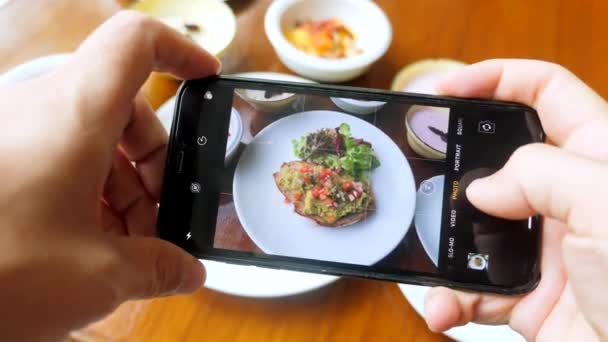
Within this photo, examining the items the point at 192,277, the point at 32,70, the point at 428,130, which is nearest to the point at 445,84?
the point at 428,130

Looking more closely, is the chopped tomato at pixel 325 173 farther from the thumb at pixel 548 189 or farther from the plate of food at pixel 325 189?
the thumb at pixel 548 189

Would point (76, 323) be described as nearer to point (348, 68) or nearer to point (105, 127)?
point (105, 127)

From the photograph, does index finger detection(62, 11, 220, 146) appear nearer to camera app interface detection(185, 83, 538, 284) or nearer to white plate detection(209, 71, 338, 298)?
camera app interface detection(185, 83, 538, 284)

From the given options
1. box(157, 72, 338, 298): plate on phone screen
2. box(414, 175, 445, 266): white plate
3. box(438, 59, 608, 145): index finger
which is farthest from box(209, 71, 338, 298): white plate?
box(438, 59, 608, 145): index finger

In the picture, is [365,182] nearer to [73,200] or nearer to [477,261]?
[477,261]

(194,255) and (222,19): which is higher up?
(222,19)

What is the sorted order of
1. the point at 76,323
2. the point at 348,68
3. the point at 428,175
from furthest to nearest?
the point at 348,68
the point at 428,175
the point at 76,323

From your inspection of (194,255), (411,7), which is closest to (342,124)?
(194,255)
